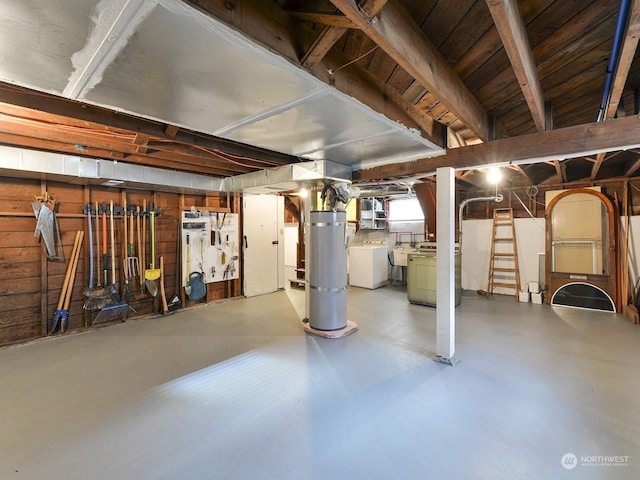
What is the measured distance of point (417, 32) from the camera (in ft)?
4.52

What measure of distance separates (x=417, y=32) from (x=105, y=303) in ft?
14.3

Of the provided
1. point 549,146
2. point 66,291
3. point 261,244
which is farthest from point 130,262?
point 549,146

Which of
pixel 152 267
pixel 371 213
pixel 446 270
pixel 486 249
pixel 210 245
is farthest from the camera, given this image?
pixel 371 213

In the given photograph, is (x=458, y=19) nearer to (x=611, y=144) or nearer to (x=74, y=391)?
(x=611, y=144)

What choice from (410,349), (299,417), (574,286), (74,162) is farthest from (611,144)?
(74,162)

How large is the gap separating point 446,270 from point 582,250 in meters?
3.61

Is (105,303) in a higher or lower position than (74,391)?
higher

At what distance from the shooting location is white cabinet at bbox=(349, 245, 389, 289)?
19.7 feet

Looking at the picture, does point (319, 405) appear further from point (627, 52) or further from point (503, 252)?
point (503, 252)

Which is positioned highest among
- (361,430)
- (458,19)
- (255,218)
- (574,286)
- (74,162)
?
(458,19)

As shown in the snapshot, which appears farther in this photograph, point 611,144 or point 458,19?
point 611,144

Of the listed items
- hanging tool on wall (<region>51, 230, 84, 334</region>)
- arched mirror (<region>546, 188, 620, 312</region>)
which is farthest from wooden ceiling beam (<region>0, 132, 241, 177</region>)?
arched mirror (<region>546, 188, 620, 312</region>)

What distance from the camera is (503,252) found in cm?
553

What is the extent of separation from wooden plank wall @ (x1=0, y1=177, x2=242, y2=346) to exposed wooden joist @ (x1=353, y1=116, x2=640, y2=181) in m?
4.15
